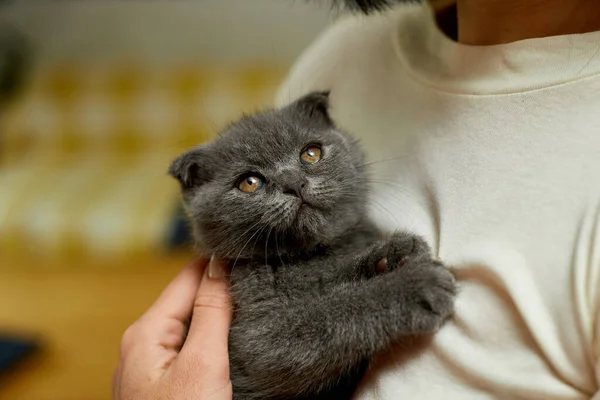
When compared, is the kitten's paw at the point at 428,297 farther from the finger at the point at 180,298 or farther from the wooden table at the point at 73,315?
the wooden table at the point at 73,315

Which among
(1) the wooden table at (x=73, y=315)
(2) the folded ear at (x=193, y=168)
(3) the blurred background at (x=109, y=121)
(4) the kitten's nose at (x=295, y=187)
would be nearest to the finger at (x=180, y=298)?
(2) the folded ear at (x=193, y=168)

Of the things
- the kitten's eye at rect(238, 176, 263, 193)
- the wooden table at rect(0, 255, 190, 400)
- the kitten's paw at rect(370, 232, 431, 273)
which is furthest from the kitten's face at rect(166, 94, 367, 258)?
the wooden table at rect(0, 255, 190, 400)

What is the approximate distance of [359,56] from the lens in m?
1.23

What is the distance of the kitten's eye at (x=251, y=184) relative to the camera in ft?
3.50

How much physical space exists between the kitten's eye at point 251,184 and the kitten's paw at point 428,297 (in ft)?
1.09

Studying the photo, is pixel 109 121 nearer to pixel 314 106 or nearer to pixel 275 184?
pixel 314 106

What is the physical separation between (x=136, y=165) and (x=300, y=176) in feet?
9.18

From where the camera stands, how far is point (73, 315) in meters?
2.82

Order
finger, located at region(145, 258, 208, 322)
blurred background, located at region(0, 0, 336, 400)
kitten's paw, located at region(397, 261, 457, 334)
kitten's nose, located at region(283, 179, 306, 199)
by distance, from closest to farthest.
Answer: kitten's paw, located at region(397, 261, 457, 334) < kitten's nose, located at region(283, 179, 306, 199) < finger, located at region(145, 258, 208, 322) < blurred background, located at region(0, 0, 336, 400)

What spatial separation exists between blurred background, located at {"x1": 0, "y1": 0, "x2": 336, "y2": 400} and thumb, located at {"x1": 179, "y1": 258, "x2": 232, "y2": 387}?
6.05ft

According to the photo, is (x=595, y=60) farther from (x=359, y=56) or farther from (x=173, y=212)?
(x=173, y=212)

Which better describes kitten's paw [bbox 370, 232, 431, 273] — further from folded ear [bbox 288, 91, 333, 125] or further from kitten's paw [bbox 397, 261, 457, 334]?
folded ear [bbox 288, 91, 333, 125]

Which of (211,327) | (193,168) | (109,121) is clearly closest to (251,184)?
(193,168)

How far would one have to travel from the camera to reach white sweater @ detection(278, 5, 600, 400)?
2.42 ft
